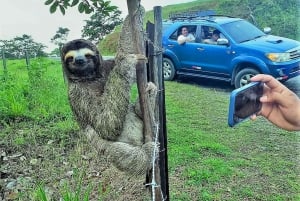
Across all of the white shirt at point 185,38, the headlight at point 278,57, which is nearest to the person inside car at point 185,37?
the white shirt at point 185,38

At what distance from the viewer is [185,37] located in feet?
8.68

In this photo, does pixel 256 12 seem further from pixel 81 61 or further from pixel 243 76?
pixel 81 61

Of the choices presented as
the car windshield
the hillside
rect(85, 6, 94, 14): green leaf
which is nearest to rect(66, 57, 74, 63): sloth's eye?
rect(85, 6, 94, 14): green leaf

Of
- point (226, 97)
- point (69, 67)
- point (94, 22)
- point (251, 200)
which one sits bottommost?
point (251, 200)

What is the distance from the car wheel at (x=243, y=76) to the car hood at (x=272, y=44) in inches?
5.7

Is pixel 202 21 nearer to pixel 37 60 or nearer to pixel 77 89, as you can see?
pixel 37 60

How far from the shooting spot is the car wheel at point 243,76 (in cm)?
242

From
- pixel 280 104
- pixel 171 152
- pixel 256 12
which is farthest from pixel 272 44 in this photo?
pixel 280 104

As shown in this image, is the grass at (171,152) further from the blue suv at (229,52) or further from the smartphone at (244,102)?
the smartphone at (244,102)

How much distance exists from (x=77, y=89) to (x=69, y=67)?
8 cm

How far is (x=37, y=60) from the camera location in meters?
2.77

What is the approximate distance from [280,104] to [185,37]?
65.0 inches

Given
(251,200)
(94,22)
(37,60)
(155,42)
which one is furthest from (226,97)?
(155,42)

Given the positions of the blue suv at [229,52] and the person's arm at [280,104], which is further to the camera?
the blue suv at [229,52]
